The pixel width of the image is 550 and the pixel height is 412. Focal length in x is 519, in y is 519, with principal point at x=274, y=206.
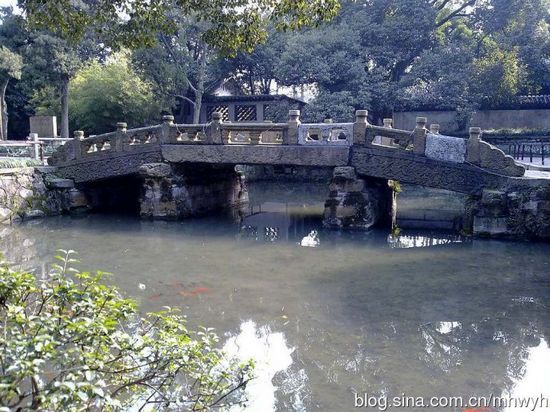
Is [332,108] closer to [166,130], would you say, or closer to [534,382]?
[166,130]

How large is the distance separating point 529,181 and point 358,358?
7.45 meters

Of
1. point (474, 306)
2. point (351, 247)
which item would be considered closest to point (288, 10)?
point (474, 306)

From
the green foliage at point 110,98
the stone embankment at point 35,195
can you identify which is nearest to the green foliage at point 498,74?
the green foliage at point 110,98

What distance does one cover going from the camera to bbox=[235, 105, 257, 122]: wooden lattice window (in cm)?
2922

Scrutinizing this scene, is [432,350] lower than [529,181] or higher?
lower

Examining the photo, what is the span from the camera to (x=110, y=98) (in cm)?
2328

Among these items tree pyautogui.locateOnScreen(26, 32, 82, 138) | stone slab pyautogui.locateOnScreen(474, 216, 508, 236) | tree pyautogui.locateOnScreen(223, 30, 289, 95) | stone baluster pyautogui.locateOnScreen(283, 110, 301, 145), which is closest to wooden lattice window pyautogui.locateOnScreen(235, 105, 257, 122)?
tree pyautogui.locateOnScreen(223, 30, 289, 95)

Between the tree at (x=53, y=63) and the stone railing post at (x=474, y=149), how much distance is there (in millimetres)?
17655

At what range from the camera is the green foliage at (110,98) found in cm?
2356

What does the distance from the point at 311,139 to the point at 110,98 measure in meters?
13.0

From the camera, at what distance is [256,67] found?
29578 mm

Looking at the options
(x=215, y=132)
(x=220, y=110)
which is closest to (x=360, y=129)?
(x=215, y=132)

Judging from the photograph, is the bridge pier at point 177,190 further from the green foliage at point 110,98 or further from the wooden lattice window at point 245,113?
the wooden lattice window at point 245,113

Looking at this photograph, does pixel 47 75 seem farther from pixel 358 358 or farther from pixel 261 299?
pixel 358 358
